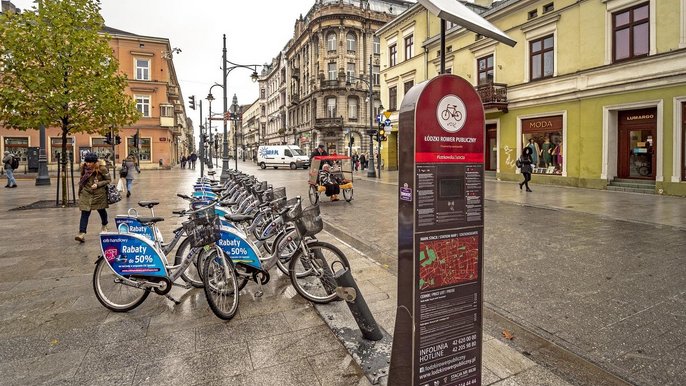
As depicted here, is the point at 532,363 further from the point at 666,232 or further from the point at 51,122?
the point at 51,122

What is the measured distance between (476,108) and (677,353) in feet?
8.97

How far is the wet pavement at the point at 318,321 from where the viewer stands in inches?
120

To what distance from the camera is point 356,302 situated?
341 cm

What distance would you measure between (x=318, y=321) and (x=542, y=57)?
770 inches

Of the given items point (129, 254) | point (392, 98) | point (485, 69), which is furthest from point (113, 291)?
point (392, 98)

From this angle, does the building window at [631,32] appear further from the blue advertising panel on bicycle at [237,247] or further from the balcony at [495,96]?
the blue advertising panel on bicycle at [237,247]

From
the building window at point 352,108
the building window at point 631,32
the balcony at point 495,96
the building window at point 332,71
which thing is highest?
the building window at point 332,71

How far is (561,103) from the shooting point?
718 inches

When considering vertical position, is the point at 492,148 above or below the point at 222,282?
above

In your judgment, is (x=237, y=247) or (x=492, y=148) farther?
(x=492, y=148)

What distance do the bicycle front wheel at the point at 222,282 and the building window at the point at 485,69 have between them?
837 inches

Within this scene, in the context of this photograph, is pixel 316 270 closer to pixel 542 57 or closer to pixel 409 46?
pixel 542 57

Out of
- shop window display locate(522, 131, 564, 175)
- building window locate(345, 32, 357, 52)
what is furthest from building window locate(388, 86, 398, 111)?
building window locate(345, 32, 357, 52)

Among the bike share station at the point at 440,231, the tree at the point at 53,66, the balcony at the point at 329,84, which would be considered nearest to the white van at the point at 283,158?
the balcony at the point at 329,84
